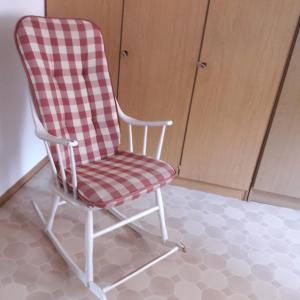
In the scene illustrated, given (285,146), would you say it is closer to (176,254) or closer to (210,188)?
(210,188)

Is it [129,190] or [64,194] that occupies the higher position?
[129,190]

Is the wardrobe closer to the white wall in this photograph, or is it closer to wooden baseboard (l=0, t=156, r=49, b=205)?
the white wall

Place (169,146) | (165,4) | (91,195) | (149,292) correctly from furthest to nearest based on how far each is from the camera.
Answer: (169,146), (165,4), (149,292), (91,195)

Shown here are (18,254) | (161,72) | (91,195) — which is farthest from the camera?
(161,72)

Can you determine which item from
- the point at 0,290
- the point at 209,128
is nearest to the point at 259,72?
the point at 209,128

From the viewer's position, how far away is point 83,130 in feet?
5.70

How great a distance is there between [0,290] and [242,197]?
1.66 meters

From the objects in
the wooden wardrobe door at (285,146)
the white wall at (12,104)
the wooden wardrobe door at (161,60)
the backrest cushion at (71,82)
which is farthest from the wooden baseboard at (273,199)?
the white wall at (12,104)

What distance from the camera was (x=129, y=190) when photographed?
1.41m

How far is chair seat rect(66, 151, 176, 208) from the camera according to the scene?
1360mm

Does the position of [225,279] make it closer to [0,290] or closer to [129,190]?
[129,190]

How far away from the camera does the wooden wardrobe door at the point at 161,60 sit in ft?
6.38

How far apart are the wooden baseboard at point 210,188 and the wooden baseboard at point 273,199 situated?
7cm

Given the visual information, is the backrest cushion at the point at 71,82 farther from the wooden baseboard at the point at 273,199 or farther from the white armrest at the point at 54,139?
the wooden baseboard at the point at 273,199
